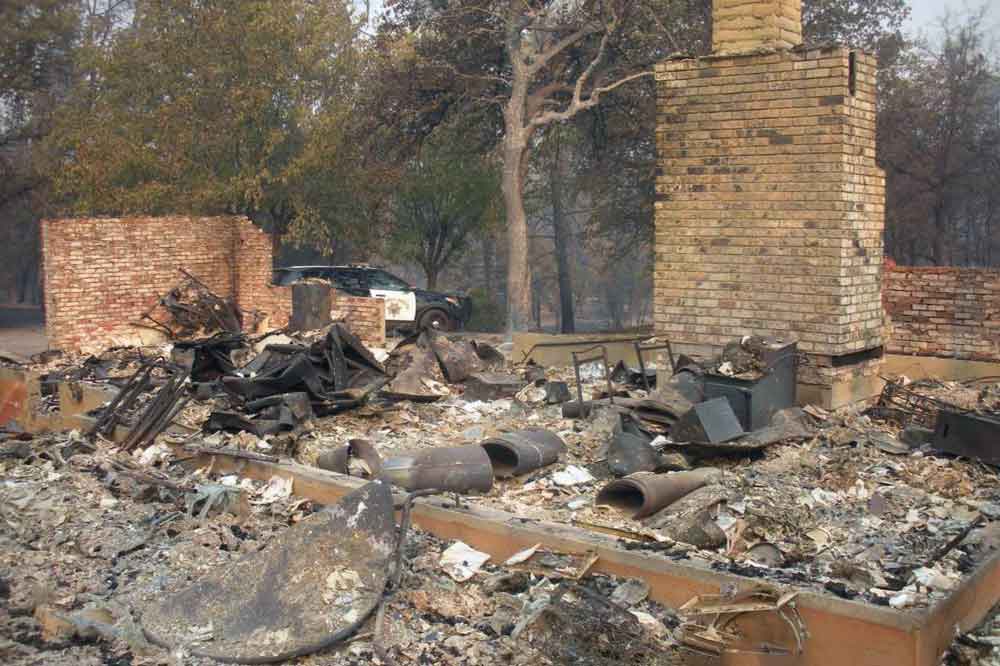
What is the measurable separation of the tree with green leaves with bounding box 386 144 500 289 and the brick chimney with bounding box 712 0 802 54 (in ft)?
56.3

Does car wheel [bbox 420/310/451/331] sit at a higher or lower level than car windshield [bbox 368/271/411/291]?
lower

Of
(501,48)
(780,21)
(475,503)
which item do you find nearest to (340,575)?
(475,503)

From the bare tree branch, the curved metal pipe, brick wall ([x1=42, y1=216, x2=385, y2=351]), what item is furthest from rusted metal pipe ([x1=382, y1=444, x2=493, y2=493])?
the bare tree branch

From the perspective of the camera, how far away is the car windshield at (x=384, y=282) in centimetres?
2025

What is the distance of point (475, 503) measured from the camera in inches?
251

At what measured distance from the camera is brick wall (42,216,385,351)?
1534 cm

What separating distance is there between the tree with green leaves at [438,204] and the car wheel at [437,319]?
247 inches

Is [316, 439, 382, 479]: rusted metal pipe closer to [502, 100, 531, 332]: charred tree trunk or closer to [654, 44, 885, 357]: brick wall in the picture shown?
[654, 44, 885, 357]: brick wall

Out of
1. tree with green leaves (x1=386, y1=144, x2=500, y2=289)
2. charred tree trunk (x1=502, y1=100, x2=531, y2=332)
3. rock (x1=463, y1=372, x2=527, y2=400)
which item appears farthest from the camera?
tree with green leaves (x1=386, y1=144, x2=500, y2=289)

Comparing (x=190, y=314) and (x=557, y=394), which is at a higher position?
(x=190, y=314)

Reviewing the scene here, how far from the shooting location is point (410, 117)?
75.2 ft

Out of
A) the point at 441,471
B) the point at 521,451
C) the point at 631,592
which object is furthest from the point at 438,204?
the point at 631,592

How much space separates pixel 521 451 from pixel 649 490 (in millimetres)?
1278

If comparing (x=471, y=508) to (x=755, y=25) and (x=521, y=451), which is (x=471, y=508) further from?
(x=755, y=25)
